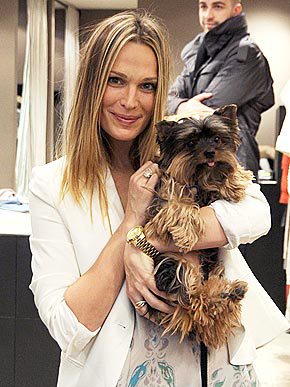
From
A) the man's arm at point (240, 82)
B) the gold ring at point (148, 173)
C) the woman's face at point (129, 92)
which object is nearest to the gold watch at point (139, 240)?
the gold ring at point (148, 173)

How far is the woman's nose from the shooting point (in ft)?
5.02

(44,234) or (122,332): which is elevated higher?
(44,234)

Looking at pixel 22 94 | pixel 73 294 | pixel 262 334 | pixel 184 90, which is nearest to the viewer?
pixel 73 294

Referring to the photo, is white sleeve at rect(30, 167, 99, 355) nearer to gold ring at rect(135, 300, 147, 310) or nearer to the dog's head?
gold ring at rect(135, 300, 147, 310)

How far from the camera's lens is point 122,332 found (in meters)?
1.49

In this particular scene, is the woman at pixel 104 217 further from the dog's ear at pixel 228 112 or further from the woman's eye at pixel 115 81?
the dog's ear at pixel 228 112

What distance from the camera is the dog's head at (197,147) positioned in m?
1.53

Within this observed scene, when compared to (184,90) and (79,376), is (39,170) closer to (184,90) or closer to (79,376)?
(79,376)

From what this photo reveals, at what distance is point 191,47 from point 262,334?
240cm

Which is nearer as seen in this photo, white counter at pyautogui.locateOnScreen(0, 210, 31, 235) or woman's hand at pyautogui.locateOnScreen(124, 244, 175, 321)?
woman's hand at pyautogui.locateOnScreen(124, 244, 175, 321)

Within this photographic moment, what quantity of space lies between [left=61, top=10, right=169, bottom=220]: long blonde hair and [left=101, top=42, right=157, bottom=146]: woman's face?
0.6 inches

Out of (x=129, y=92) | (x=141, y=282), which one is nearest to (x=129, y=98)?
(x=129, y=92)

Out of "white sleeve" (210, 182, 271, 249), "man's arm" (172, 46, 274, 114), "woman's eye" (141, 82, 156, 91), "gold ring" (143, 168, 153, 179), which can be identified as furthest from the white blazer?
"man's arm" (172, 46, 274, 114)

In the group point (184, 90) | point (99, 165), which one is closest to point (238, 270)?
point (99, 165)
